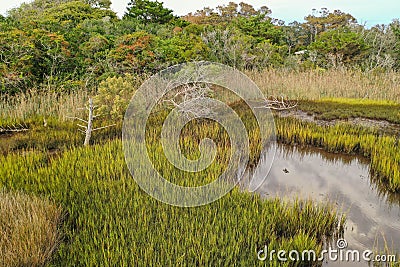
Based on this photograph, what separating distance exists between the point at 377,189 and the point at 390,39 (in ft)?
41.2

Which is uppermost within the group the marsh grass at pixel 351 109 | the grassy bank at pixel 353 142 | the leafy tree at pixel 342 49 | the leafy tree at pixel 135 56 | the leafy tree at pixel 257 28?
the leafy tree at pixel 257 28

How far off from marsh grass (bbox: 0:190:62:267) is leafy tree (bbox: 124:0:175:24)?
11.5 meters

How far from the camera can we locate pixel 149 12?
1293 centimetres

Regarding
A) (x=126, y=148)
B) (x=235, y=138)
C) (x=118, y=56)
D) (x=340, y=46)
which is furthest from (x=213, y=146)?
(x=340, y=46)

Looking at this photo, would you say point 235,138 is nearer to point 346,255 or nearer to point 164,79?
point 164,79

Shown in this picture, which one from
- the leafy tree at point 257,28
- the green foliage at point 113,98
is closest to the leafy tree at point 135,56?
A: the green foliage at point 113,98

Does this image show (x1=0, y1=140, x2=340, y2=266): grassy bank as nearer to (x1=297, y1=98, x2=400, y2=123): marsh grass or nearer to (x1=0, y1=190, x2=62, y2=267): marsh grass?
(x1=0, y1=190, x2=62, y2=267): marsh grass

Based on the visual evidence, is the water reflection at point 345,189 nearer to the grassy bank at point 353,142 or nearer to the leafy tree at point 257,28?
the grassy bank at point 353,142

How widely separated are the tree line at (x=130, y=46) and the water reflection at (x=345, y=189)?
4092mm

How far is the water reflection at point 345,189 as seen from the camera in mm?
2996

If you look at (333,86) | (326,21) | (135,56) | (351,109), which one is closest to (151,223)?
(135,56)

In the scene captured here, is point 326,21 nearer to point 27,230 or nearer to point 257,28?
point 257,28

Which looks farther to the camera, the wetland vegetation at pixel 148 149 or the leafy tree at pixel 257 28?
the leafy tree at pixel 257 28

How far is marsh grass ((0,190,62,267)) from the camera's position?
2164mm
